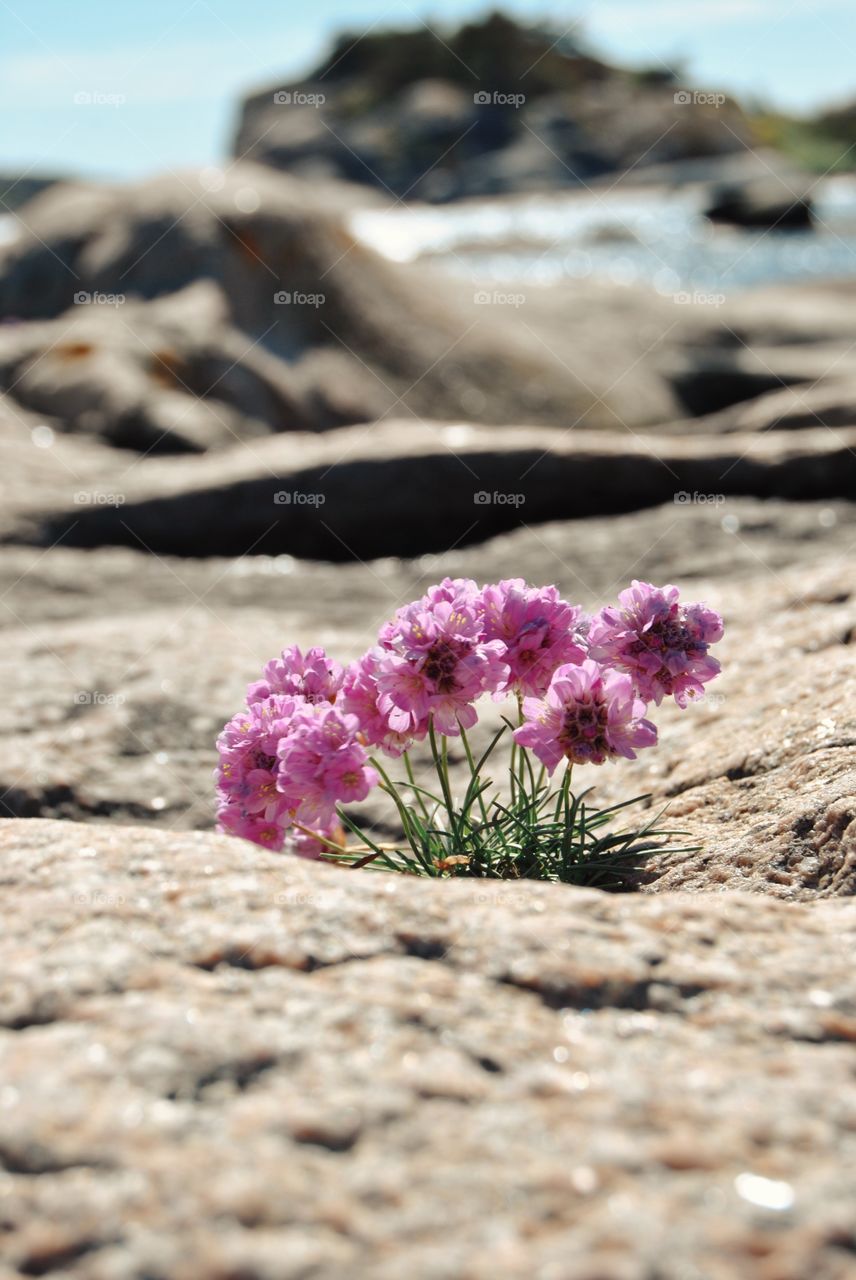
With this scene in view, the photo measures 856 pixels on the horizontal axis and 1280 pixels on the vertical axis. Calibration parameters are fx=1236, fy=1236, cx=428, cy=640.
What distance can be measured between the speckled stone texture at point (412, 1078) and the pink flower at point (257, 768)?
14.8 inches

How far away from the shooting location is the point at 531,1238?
1161mm

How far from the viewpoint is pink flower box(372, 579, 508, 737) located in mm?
2098

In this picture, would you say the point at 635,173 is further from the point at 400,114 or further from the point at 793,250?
the point at 793,250

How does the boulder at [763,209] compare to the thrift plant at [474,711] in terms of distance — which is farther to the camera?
the boulder at [763,209]

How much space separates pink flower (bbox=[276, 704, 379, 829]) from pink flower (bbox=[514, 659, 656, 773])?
289 mm

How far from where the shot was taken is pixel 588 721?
82.7 inches

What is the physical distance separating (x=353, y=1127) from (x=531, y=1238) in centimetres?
23

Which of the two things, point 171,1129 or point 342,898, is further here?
point 342,898

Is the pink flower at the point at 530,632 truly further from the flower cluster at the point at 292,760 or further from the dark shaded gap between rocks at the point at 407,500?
the dark shaded gap between rocks at the point at 407,500

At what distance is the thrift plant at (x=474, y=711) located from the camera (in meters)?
2.09

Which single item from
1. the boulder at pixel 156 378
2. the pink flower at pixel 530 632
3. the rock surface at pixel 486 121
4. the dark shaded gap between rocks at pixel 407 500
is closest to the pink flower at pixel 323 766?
the pink flower at pixel 530 632

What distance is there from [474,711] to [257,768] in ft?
1.35

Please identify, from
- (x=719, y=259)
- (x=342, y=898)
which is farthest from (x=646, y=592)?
(x=719, y=259)

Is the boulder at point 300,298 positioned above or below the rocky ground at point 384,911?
above
